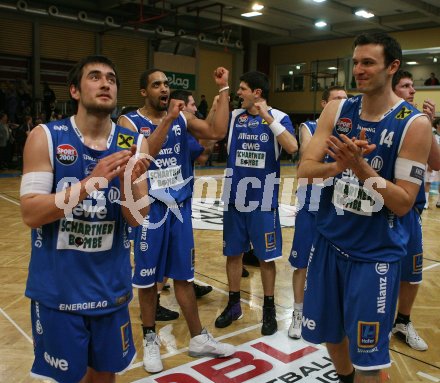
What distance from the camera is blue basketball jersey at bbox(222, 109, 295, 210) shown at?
447cm

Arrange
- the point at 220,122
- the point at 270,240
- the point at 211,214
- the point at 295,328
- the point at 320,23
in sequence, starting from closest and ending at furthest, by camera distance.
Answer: the point at 220,122 → the point at 295,328 → the point at 270,240 → the point at 211,214 → the point at 320,23

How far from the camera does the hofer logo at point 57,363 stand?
7.77ft

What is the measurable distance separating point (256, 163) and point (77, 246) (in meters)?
2.44

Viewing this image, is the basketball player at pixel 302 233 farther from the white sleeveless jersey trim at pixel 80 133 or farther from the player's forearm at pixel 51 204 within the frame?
the player's forearm at pixel 51 204

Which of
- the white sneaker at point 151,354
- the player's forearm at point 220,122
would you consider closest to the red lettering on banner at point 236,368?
the white sneaker at point 151,354

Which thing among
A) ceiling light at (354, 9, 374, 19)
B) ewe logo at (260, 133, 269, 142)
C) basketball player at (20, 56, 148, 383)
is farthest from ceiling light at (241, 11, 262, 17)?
basketball player at (20, 56, 148, 383)

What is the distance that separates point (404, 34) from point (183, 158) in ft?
70.7

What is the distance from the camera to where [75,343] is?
237 centimetres

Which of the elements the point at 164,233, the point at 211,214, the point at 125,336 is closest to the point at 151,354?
the point at 164,233

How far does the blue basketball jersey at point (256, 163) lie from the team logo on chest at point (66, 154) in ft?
7.49

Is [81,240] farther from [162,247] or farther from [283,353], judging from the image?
[283,353]

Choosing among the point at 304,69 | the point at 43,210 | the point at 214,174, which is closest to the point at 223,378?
the point at 43,210

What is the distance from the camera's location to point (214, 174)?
16.1 meters

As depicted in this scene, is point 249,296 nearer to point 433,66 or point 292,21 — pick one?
point 292,21
